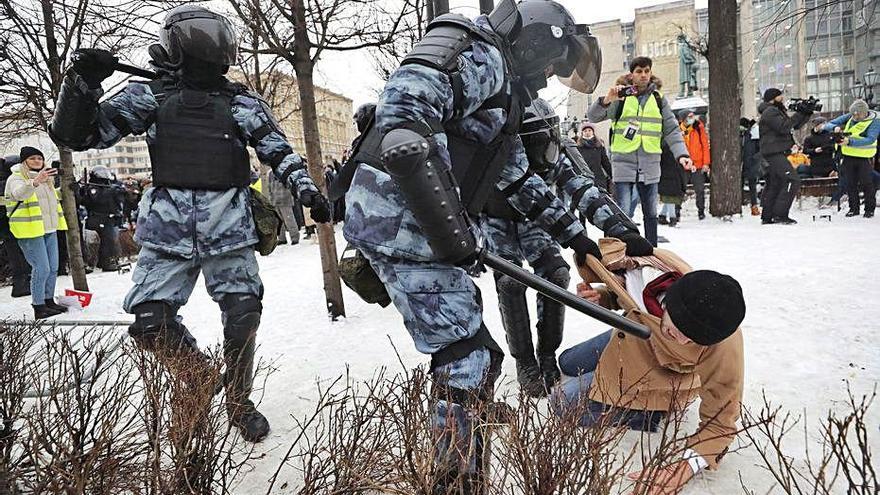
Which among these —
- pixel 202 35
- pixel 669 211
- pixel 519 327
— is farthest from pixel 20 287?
pixel 669 211

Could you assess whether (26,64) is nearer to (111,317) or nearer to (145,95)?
(111,317)

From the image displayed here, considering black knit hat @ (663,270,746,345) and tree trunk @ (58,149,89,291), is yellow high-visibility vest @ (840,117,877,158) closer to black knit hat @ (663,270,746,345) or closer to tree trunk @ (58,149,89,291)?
black knit hat @ (663,270,746,345)

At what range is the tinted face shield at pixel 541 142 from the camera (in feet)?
9.04

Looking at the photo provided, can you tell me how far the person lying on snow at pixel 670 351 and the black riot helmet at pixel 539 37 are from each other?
88 centimetres

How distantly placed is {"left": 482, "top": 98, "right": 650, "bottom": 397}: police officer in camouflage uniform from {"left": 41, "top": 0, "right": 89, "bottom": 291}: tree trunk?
519 cm

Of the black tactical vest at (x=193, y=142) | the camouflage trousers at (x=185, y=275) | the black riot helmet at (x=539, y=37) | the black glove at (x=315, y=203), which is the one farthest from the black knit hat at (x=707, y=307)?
the black tactical vest at (x=193, y=142)

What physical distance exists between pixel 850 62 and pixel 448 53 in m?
57.9

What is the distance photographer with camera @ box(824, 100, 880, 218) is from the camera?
8039mm

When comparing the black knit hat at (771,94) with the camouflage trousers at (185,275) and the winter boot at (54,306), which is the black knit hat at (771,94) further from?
the winter boot at (54,306)

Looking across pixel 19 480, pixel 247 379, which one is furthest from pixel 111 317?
pixel 19 480

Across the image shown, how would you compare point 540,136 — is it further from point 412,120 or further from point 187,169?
point 187,169

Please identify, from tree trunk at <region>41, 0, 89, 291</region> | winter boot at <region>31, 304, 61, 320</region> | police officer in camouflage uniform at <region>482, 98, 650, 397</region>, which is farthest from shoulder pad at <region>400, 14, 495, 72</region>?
winter boot at <region>31, 304, 61, 320</region>

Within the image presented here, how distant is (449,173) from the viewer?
183 cm

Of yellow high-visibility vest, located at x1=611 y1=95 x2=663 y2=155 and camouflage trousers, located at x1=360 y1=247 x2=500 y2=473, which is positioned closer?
camouflage trousers, located at x1=360 y1=247 x2=500 y2=473
